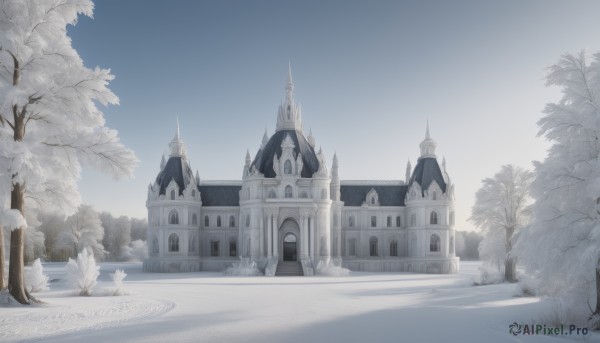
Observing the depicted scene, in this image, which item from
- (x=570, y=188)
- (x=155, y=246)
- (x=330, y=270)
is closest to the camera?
(x=570, y=188)

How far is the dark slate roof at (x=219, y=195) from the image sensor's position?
2694 inches

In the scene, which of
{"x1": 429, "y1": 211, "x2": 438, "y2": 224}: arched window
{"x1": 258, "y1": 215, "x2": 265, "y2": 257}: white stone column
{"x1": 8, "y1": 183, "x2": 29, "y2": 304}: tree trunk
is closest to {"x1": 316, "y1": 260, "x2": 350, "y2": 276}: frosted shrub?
{"x1": 258, "y1": 215, "x2": 265, "y2": 257}: white stone column

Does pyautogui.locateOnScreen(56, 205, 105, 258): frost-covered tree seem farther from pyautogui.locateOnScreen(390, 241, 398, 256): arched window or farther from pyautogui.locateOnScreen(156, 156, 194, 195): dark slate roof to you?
pyautogui.locateOnScreen(390, 241, 398, 256): arched window

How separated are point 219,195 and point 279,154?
14.7 m

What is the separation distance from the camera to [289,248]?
66.9 meters

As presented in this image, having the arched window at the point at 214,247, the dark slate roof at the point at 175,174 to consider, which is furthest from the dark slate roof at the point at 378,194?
the dark slate roof at the point at 175,174

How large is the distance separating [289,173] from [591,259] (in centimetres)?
4366

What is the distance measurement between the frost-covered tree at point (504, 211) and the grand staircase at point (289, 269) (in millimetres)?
21907

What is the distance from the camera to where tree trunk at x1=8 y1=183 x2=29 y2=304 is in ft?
69.7

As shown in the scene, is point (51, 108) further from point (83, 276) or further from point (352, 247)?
point (352, 247)

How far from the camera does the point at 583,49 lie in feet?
63.2

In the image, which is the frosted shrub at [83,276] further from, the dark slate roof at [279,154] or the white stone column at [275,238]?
the dark slate roof at [279,154]

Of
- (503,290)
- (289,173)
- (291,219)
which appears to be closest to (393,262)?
(291,219)

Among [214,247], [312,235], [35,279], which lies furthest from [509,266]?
[214,247]
